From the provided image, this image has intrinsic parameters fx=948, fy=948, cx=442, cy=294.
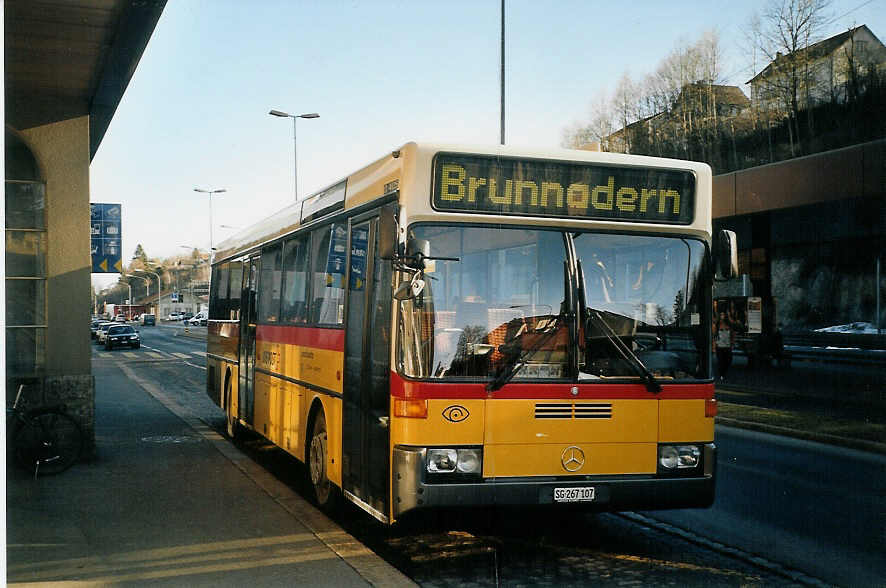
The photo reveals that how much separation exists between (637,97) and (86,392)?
5147 centimetres

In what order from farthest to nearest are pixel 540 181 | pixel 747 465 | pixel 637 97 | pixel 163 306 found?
pixel 163 306, pixel 637 97, pixel 747 465, pixel 540 181

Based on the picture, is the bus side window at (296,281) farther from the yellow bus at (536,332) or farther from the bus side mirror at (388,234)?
the bus side mirror at (388,234)

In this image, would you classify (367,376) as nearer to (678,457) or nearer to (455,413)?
(455,413)

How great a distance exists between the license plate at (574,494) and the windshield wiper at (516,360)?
2.80ft

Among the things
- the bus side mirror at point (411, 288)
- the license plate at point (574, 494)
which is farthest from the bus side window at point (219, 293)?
the license plate at point (574, 494)

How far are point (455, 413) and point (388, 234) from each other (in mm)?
1365

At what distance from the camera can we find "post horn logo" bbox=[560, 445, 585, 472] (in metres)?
6.66

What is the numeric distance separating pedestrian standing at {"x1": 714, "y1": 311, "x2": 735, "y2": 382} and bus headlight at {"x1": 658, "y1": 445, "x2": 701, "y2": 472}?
20.8m

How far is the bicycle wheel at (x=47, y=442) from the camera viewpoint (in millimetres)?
10430

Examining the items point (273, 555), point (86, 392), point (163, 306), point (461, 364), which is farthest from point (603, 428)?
point (163, 306)

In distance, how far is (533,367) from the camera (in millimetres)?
6621

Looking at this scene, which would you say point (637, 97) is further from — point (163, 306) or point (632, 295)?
point (163, 306)

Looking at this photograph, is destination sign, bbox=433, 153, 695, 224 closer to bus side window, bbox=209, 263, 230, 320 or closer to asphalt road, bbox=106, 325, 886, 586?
asphalt road, bbox=106, 325, 886, 586

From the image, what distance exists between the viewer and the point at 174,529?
7.64m
